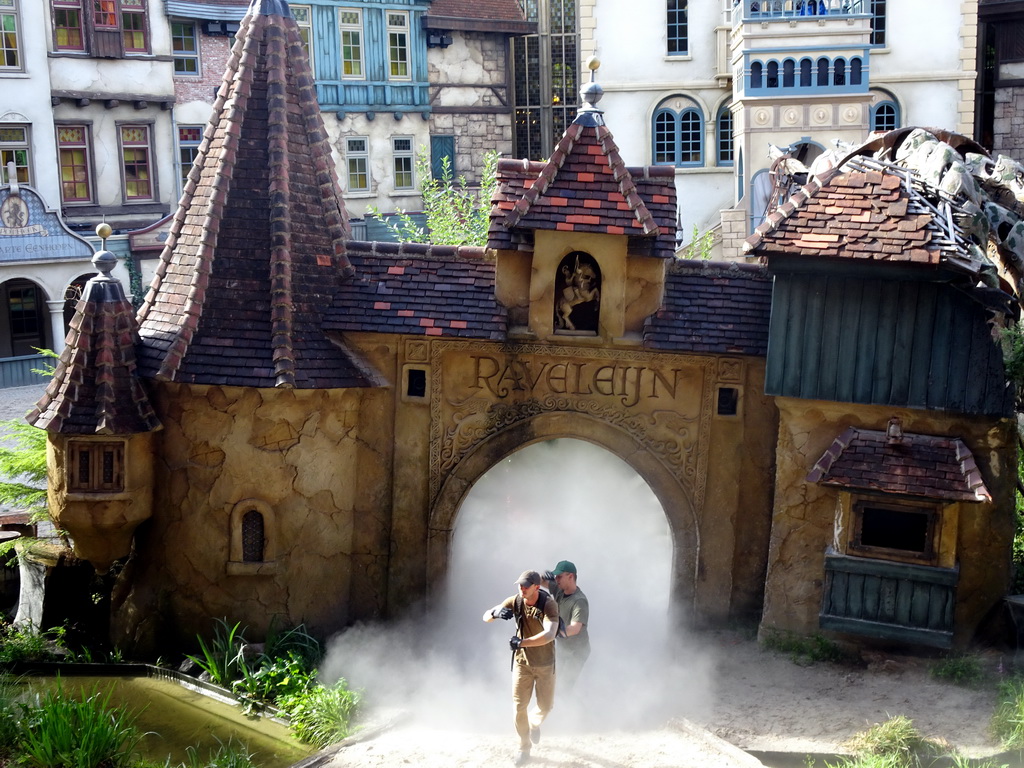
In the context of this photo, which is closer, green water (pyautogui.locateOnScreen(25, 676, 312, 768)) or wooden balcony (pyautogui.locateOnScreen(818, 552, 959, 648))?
green water (pyautogui.locateOnScreen(25, 676, 312, 768))

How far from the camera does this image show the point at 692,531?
40.6 ft

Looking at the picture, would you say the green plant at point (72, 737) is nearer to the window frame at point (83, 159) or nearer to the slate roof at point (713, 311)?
the slate roof at point (713, 311)

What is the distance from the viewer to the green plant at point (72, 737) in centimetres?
980

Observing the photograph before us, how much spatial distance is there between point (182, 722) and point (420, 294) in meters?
4.83

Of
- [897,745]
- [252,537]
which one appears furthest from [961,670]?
[252,537]

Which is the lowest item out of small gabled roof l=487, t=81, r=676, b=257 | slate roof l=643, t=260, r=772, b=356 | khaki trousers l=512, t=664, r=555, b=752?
Answer: khaki trousers l=512, t=664, r=555, b=752

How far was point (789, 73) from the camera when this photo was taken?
28219mm

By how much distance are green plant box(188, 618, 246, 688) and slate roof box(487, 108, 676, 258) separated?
4769 mm

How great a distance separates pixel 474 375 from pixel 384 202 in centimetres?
1982

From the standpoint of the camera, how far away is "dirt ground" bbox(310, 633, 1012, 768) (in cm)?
999

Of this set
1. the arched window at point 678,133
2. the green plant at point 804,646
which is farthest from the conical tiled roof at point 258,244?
the arched window at point 678,133

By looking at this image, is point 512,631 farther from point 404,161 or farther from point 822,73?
point 404,161

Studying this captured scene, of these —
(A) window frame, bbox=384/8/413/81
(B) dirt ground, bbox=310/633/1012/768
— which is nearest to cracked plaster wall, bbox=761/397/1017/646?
(B) dirt ground, bbox=310/633/1012/768

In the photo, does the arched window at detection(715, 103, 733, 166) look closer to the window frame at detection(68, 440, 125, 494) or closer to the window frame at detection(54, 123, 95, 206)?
the window frame at detection(54, 123, 95, 206)
